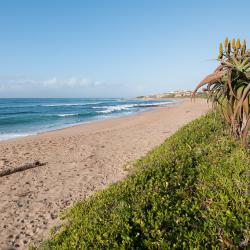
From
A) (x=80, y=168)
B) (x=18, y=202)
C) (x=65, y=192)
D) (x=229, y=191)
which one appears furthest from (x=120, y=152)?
(x=229, y=191)

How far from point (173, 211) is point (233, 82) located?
221 cm

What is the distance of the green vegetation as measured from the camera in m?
3.17

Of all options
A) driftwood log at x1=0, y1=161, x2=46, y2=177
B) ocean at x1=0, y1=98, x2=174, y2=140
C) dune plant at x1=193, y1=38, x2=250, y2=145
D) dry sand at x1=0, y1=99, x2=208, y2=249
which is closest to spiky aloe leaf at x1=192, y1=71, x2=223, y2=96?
dune plant at x1=193, y1=38, x2=250, y2=145

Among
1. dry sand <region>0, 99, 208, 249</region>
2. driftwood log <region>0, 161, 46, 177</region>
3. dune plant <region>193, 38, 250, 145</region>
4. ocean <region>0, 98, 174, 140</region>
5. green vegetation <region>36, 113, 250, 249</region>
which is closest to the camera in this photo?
green vegetation <region>36, 113, 250, 249</region>

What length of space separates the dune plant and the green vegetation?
106 cm

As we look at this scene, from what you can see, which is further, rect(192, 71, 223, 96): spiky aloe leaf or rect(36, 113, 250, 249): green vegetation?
rect(192, 71, 223, 96): spiky aloe leaf

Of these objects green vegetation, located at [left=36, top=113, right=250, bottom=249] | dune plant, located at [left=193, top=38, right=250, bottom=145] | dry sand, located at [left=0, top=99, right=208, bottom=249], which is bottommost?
dry sand, located at [left=0, top=99, right=208, bottom=249]

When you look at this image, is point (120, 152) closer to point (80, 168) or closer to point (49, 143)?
point (80, 168)

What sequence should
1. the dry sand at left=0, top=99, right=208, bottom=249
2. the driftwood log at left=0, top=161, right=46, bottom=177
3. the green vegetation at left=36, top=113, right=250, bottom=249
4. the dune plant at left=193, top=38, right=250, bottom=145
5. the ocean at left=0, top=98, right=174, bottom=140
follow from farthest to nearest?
the ocean at left=0, top=98, right=174, bottom=140 < the driftwood log at left=0, top=161, right=46, bottom=177 < the dry sand at left=0, top=99, right=208, bottom=249 < the dune plant at left=193, top=38, right=250, bottom=145 < the green vegetation at left=36, top=113, right=250, bottom=249

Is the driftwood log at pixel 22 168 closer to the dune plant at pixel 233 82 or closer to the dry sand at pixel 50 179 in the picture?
the dry sand at pixel 50 179

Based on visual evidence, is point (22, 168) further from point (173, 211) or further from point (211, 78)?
point (211, 78)

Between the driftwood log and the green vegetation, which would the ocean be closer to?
the driftwood log

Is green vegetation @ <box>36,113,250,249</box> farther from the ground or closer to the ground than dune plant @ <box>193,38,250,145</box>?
closer to the ground

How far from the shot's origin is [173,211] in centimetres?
382
